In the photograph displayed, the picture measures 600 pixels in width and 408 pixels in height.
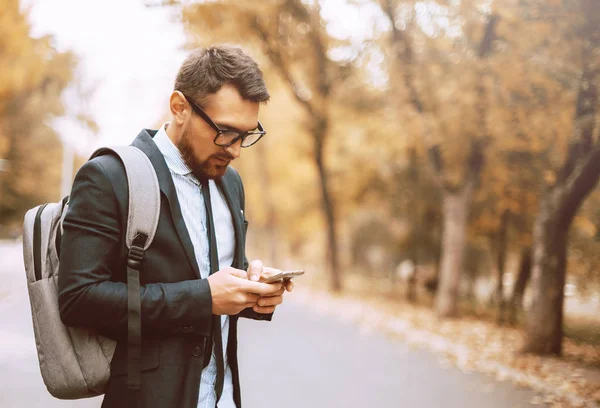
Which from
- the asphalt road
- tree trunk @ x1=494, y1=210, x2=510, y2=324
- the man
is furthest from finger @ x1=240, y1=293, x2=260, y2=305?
tree trunk @ x1=494, y1=210, x2=510, y2=324

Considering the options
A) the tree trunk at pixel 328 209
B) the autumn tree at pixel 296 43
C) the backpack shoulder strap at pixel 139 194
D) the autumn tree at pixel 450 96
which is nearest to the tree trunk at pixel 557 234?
the autumn tree at pixel 450 96

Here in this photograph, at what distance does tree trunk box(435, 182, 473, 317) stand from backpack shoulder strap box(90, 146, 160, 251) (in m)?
12.3

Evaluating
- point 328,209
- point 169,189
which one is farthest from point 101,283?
point 328,209

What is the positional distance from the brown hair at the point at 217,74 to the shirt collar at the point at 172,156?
186mm

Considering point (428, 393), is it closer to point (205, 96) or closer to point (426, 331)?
point (426, 331)

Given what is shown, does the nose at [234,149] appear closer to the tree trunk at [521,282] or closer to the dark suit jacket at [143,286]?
the dark suit jacket at [143,286]

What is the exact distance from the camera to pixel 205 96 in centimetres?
193

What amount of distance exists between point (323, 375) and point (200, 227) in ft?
20.1

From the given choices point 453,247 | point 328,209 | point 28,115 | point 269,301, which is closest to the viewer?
point 269,301

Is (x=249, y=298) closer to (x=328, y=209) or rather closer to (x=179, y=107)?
(x=179, y=107)

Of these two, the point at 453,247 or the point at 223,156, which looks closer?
the point at 223,156

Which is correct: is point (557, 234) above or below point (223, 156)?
above

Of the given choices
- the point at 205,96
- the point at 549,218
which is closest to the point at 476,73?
the point at 549,218

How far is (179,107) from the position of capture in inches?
77.7
